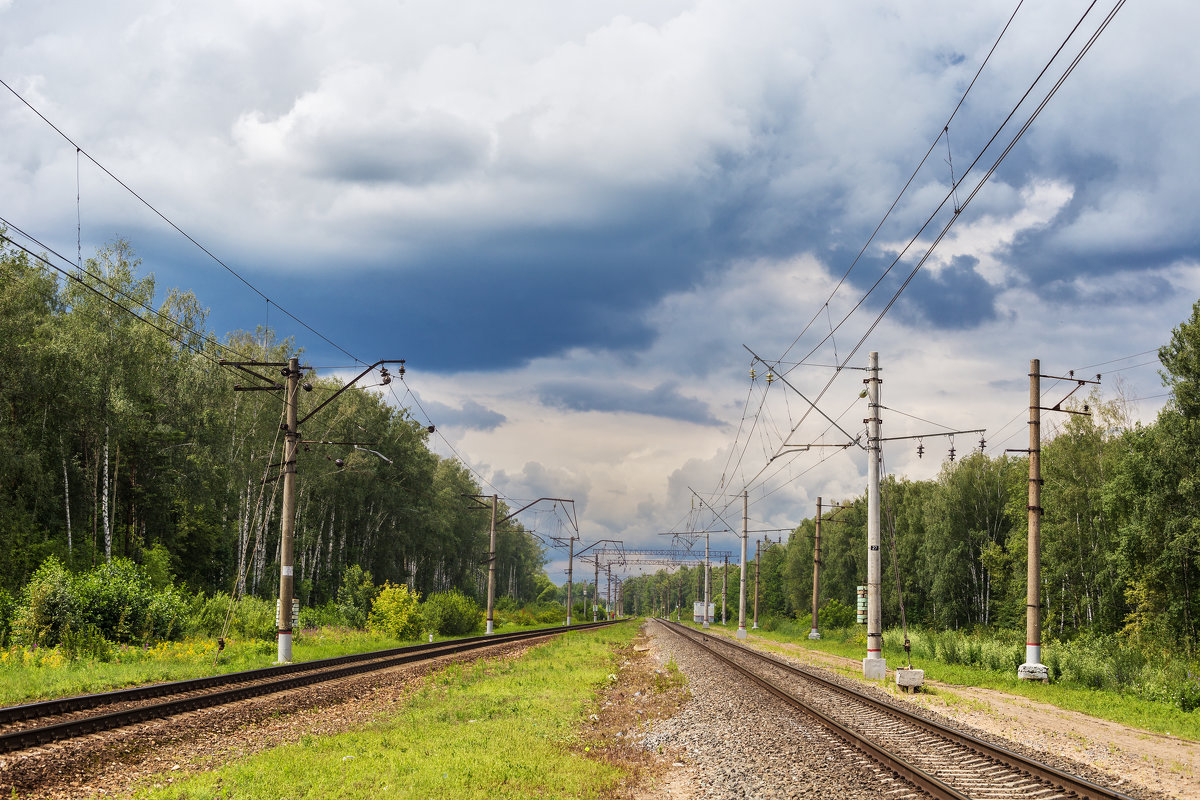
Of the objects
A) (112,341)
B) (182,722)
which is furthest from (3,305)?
(182,722)

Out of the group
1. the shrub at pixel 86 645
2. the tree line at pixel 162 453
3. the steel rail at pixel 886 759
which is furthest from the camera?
the tree line at pixel 162 453

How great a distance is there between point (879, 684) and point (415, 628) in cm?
2539

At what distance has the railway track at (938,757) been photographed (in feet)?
33.2

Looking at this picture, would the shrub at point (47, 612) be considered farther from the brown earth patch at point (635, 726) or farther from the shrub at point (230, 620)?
the brown earth patch at point (635, 726)

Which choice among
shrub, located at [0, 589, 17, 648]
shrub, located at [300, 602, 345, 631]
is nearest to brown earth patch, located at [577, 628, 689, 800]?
shrub, located at [0, 589, 17, 648]

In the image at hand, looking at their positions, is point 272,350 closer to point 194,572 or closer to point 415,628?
point 194,572

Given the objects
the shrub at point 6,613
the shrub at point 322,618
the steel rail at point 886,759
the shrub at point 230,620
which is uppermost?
the steel rail at point 886,759

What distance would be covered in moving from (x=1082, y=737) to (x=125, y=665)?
22.4 m

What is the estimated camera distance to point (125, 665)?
69.8 ft

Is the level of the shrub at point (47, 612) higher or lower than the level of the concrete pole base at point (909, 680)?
higher

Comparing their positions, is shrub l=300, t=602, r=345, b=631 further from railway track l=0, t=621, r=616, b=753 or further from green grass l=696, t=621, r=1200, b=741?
green grass l=696, t=621, r=1200, b=741

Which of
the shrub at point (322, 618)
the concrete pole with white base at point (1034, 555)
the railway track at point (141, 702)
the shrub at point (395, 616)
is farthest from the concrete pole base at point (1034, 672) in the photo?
the shrub at point (322, 618)

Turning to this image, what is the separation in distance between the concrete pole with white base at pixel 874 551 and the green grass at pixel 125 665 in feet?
62.4

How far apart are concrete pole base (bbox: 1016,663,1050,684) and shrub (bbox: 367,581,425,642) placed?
27952 millimetres
